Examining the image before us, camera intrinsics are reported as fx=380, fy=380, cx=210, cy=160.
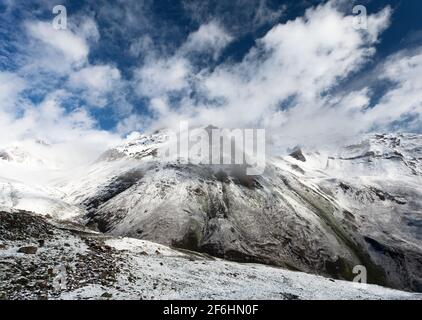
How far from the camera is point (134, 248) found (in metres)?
74.6

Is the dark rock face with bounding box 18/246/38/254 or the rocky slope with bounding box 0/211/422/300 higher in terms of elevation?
the dark rock face with bounding box 18/246/38/254

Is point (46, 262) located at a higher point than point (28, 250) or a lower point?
lower

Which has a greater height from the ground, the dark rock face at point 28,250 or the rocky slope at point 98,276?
the dark rock face at point 28,250

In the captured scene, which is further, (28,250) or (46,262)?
(28,250)

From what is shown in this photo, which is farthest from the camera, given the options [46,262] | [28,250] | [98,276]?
[28,250]

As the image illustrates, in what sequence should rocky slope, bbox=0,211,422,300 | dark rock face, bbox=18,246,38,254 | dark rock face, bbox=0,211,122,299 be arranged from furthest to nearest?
dark rock face, bbox=18,246,38,254 < rocky slope, bbox=0,211,422,300 < dark rock face, bbox=0,211,122,299

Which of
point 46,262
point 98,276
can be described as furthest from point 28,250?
point 98,276

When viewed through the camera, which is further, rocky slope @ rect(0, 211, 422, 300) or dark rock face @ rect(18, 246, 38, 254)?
dark rock face @ rect(18, 246, 38, 254)

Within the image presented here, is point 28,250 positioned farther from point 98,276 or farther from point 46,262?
point 98,276
